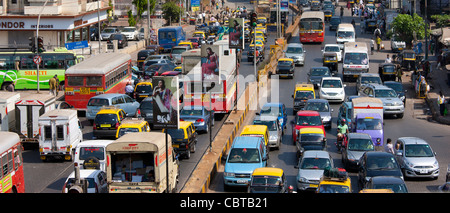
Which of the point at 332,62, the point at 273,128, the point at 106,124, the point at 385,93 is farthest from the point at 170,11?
the point at 273,128

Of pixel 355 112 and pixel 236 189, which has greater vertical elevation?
pixel 355 112

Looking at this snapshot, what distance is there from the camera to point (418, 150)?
25594 mm

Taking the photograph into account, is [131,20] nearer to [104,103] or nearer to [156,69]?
[156,69]

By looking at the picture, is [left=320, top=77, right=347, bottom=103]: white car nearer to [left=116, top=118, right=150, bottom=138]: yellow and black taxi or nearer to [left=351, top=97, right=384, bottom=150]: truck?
[left=351, top=97, right=384, bottom=150]: truck

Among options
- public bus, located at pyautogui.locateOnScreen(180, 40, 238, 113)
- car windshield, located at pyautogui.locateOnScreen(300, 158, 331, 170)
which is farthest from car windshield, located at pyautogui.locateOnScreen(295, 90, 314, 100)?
car windshield, located at pyautogui.locateOnScreen(300, 158, 331, 170)

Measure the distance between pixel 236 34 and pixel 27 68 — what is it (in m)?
14.0

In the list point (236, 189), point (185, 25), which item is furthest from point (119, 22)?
point (236, 189)

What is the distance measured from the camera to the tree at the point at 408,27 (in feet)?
190

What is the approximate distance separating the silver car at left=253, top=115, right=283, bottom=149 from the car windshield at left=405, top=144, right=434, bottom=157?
20.4 ft

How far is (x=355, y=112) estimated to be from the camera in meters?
31.6
